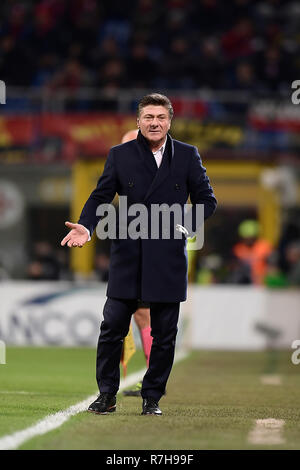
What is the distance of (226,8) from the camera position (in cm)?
2333

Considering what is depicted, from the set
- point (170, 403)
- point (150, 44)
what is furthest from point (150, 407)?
point (150, 44)

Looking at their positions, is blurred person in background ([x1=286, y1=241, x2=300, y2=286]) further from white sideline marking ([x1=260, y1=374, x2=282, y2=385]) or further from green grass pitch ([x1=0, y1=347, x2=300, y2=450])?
white sideline marking ([x1=260, y1=374, x2=282, y2=385])

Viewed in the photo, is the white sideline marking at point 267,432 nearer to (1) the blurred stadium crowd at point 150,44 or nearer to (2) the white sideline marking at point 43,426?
(2) the white sideline marking at point 43,426

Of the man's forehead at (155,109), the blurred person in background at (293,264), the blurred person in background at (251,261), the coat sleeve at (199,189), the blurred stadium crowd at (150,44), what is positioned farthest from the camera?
the blurred stadium crowd at (150,44)

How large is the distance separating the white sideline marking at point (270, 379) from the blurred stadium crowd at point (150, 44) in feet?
35.4

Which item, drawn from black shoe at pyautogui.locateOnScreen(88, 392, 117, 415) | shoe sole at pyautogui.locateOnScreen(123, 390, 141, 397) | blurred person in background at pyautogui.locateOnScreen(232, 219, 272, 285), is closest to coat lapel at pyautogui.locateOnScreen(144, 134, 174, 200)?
black shoe at pyautogui.locateOnScreen(88, 392, 117, 415)

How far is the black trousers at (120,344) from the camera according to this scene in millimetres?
6621

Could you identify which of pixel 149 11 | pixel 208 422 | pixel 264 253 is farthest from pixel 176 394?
pixel 149 11

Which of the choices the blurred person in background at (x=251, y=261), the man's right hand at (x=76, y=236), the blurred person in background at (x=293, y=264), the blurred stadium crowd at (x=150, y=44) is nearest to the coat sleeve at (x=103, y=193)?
the man's right hand at (x=76, y=236)

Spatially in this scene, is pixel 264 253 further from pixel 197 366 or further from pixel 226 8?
pixel 226 8

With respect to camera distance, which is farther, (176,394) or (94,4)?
(94,4)

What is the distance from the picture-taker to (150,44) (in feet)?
74.2

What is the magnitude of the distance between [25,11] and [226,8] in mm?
4203

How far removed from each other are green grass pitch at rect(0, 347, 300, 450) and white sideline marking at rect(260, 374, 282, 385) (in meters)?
0.06
